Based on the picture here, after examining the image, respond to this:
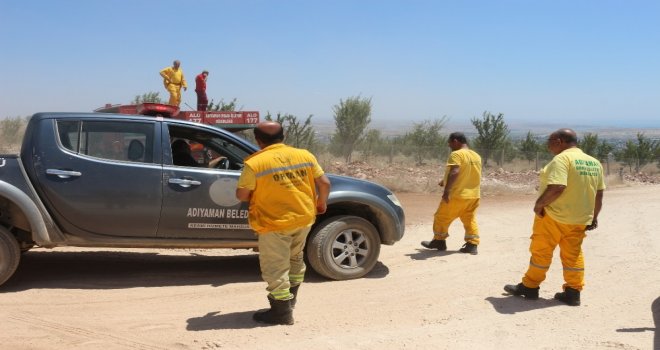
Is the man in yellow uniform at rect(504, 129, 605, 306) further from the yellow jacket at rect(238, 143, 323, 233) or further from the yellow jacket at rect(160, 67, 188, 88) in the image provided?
the yellow jacket at rect(160, 67, 188, 88)

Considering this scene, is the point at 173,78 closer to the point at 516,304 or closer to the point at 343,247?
the point at 343,247

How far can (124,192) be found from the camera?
5.88 metres

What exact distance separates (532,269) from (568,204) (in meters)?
0.72

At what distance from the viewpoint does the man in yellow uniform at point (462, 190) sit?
8.20 metres

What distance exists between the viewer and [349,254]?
664cm

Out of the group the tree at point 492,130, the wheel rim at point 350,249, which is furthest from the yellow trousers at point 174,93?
the tree at point 492,130

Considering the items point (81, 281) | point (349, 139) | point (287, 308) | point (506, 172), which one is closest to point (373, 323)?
point (287, 308)

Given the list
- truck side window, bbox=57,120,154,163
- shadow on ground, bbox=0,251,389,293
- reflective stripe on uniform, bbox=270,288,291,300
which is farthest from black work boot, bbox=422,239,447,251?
truck side window, bbox=57,120,154,163

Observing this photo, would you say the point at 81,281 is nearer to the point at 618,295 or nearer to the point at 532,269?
the point at 532,269

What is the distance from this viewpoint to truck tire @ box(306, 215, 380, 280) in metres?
6.46

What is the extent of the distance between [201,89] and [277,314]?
11316mm

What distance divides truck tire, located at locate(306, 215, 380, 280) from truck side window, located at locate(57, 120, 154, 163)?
6.13 ft

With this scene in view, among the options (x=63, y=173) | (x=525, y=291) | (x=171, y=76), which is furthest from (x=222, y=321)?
(x=171, y=76)

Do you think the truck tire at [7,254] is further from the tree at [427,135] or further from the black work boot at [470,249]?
the tree at [427,135]
